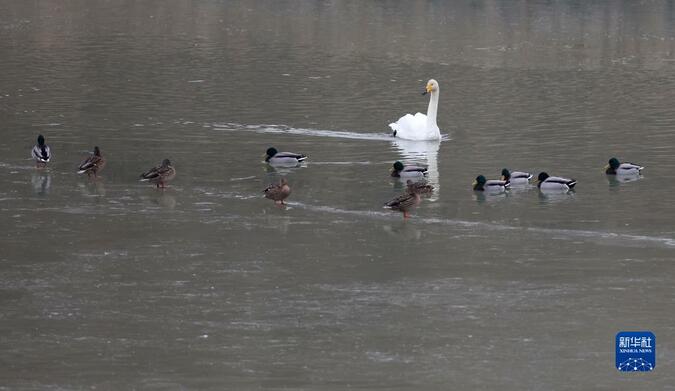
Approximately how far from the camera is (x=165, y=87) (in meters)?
31.4

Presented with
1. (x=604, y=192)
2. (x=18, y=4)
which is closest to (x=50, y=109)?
(x=604, y=192)

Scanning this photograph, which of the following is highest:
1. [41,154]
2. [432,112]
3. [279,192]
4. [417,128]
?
[432,112]

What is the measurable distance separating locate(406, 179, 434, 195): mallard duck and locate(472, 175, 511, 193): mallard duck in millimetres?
657

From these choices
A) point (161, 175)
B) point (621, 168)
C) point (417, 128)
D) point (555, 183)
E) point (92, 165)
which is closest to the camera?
point (161, 175)

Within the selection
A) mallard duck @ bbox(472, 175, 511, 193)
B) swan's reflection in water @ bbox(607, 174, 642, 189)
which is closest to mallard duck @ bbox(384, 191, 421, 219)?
mallard duck @ bbox(472, 175, 511, 193)

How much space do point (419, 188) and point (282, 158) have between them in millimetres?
3676

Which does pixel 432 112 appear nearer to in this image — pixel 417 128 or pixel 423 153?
pixel 417 128

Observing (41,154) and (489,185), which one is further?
(41,154)

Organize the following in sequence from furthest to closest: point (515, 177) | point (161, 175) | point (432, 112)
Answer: point (432, 112) → point (515, 177) → point (161, 175)

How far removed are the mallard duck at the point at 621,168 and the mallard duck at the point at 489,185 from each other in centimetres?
212

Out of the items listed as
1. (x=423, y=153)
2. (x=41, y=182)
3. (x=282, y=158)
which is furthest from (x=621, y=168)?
(x=41, y=182)

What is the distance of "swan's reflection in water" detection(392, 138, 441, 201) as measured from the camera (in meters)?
21.3

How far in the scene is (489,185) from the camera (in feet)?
62.3

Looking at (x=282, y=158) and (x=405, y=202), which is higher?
(x=282, y=158)
